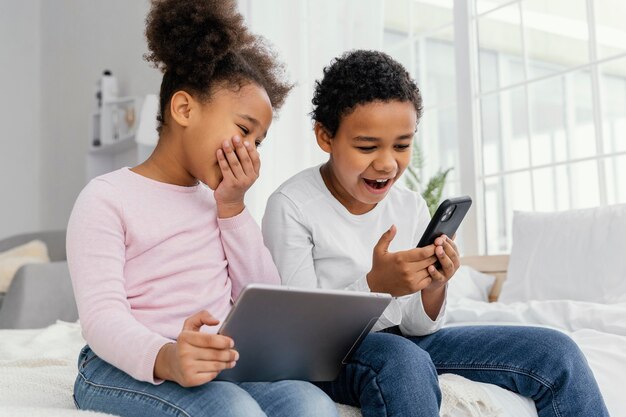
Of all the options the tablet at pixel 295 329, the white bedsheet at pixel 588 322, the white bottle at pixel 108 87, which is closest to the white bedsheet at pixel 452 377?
the white bedsheet at pixel 588 322

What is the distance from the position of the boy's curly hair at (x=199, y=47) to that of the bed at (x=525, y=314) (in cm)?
49

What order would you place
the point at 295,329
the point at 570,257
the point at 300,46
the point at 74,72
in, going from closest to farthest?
the point at 295,329 < the point at 570,257 < the point at 300,46 < the point at 74,72

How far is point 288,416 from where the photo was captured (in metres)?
0.91

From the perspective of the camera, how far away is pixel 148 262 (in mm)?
1071

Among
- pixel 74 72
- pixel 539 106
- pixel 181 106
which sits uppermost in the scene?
pixel 74 72

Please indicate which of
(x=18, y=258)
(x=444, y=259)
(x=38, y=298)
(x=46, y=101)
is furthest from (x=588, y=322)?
(x=46, y=101)

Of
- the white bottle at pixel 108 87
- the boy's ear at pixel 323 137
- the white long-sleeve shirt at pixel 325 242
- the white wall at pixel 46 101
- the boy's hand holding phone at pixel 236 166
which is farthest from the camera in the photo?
the white wall at pixel 46 101

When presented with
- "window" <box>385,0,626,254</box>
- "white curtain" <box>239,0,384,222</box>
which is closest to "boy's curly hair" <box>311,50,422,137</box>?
"window" <box>385,0,626,254</box>

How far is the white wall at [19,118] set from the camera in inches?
194

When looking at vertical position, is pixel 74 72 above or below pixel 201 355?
above

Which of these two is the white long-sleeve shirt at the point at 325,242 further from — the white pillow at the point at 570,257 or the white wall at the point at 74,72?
the white wall at the point at 74,72

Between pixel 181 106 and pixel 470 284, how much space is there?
146 centimetres

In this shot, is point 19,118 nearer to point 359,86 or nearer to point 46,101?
point 46,101

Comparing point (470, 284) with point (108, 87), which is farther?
point (108, 87)
